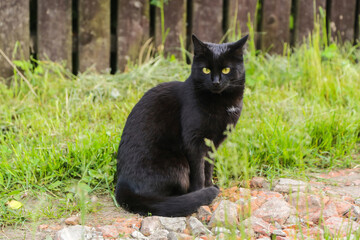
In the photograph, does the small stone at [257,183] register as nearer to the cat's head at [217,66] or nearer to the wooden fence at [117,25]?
the cat's head at [217,66]

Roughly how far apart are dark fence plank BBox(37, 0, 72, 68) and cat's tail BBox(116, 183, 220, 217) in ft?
7.86

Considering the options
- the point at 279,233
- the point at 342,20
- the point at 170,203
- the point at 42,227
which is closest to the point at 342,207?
the point at 279,233

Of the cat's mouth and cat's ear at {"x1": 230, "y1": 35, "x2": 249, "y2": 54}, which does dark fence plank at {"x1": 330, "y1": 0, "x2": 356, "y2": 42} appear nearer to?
cat's ear at {"x1": 230, "y1": 35, "x2": 249, "y2": 54}

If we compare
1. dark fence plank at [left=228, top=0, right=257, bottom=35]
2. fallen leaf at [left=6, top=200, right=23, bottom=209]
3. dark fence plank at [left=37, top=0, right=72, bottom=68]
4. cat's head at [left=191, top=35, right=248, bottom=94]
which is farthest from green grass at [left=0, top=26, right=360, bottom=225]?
dark fence plank at [left=228, top=0, right=257, bottom=35]

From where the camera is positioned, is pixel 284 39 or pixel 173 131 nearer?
pixel 173 131

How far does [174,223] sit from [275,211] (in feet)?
1.71

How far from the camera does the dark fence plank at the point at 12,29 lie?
161 inches

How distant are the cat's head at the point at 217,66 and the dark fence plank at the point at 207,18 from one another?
2257mm

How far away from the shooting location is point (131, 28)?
4461 millimetres

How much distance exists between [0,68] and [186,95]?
2439 mm

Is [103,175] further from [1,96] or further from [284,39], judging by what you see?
[284,39]

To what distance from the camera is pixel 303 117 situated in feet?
11.1

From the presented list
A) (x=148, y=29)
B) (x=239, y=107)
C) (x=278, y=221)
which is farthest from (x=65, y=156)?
(x=148, y=29)

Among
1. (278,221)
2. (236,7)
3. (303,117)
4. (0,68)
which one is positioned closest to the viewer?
(278,221)
